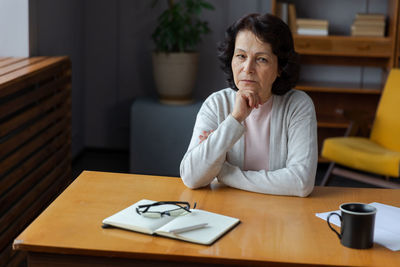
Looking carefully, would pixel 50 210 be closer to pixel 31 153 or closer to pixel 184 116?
pixel 31 153

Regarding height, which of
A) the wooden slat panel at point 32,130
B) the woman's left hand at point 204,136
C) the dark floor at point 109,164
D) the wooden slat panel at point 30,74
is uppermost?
the wooden slat panel at point 30,74

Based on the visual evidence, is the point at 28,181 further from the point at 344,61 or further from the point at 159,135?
the point at 344,61

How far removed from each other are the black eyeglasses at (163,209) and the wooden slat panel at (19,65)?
1.53m

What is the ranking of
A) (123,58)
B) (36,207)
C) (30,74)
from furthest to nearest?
(123,58) < (36,207) < (30,74)

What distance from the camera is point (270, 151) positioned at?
7.14 ft

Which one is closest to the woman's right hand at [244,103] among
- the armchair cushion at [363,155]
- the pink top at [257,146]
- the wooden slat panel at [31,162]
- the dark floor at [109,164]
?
the pink top at [257,146]

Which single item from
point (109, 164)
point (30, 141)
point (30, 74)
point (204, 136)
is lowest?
point (109, 164)

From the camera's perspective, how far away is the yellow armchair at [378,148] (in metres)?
3.74

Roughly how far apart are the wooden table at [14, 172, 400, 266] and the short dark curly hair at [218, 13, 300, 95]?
1.66 feet

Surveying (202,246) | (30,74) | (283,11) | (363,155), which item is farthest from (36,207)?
(283,11)

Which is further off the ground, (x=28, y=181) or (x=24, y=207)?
(x=28, y=181)

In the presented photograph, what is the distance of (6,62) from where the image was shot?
3.37 meters

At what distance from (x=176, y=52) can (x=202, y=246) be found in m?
3.36

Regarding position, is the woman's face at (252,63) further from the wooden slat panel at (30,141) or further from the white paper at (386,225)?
the wooden slat panel at (30,141)
